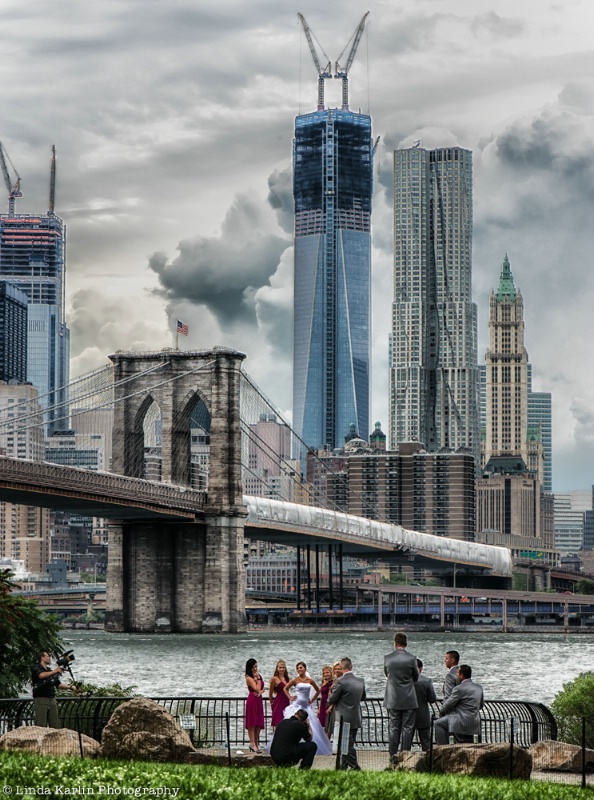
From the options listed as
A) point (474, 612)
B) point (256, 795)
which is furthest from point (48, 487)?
point (474, 612)

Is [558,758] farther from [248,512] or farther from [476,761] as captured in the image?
[248,512]

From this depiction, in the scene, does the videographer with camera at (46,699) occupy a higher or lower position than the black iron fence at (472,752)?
higher

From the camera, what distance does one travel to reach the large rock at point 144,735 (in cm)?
1955

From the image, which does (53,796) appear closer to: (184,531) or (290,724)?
(290,724)

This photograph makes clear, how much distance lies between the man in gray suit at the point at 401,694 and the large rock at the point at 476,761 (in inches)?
65.9

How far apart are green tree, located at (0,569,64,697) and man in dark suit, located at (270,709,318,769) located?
329 inches

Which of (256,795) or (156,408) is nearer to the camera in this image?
(256,795)

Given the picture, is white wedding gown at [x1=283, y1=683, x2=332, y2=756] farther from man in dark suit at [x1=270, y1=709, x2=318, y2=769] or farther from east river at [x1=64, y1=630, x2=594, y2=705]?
east river at [x1=64, y1=630, x2=594, y2=705]

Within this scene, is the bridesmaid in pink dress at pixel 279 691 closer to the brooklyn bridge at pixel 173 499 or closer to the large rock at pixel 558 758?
the large rock at pixel 558 758

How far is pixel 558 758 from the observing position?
2145cm

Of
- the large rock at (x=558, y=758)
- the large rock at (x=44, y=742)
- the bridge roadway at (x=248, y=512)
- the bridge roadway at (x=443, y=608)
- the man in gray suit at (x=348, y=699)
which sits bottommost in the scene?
the bridge roadway at (x=443, y=608)

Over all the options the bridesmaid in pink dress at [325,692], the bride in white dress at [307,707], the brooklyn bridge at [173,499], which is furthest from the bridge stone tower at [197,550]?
the bride in white dress at [307,707]

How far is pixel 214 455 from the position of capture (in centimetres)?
10256

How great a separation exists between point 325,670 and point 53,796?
788cm
